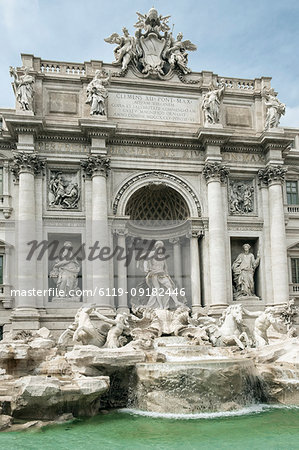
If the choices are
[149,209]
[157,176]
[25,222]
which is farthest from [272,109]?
[25,222]

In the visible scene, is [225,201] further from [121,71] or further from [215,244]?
[121,71]

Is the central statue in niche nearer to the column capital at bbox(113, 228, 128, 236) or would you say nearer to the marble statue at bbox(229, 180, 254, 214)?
the column capital at bbox(113, 228, 128, 236)

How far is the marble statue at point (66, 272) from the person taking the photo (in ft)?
77.8

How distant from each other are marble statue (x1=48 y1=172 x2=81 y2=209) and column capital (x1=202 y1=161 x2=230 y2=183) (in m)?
6.35

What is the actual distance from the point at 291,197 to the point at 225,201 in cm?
433

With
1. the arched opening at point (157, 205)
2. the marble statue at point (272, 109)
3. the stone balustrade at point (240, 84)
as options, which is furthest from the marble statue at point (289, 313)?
the stone balustrade at point (240, 84)

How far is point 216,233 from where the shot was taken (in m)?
24.9

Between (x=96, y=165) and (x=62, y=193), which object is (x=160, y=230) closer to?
(x=96, y=165)

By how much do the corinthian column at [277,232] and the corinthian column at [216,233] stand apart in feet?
7.68

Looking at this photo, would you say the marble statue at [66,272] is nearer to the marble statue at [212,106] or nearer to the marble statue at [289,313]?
the marble statue at [212,106]

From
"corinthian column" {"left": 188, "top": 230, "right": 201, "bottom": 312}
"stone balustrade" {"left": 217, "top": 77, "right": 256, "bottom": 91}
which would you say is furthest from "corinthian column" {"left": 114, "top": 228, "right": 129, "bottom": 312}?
"stone balustrade" {"left": 217, "top": 77, "right": 256, "bottom": 91}

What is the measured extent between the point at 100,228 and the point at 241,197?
7656mm

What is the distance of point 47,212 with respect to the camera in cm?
2411

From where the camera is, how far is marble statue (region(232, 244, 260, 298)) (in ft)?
83.4
